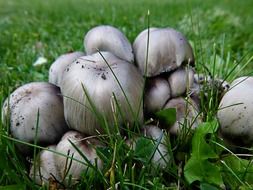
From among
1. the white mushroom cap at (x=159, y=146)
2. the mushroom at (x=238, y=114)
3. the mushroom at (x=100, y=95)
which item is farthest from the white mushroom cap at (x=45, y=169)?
the mushroom at (x=238, y=114)

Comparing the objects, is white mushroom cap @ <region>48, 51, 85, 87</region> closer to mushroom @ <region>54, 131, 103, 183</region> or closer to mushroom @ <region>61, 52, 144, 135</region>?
mushroom @ <region>61, 52, 144, 135</region>

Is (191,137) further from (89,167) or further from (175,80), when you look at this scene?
(89,167)

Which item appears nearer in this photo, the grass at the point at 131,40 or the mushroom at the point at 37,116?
the grass at the point at 131,40

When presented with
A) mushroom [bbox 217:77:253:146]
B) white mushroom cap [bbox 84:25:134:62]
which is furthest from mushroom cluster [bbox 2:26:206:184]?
mushroom [bbox 217:77:253:146]

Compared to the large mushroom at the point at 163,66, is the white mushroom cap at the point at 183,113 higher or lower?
lower

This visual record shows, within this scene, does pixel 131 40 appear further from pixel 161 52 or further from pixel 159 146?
pixel 159 146

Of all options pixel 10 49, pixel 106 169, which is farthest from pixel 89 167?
pixel 10 49

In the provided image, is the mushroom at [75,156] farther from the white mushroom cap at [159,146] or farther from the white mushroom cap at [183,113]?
the white mushroom cap at [183,113]

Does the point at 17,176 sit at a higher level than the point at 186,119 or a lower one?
lower
